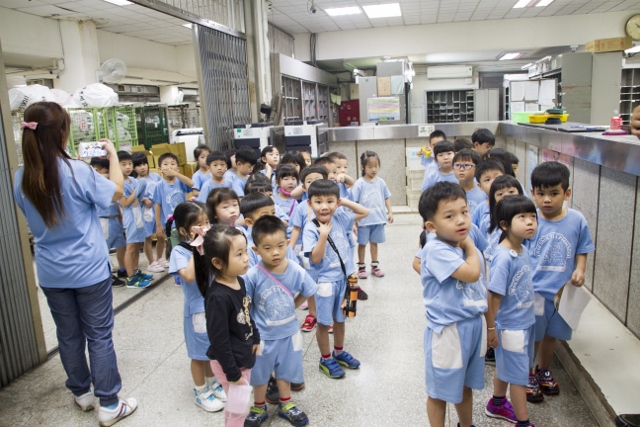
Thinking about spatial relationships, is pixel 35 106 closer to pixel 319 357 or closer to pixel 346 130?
pixel 319 357

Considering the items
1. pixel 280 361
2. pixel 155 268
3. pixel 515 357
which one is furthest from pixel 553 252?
pixel 155 268

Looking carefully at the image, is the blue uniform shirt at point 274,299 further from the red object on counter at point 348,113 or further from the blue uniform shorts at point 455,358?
the red object on counter at point 348,113

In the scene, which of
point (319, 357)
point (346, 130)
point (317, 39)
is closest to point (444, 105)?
point (317, 39)

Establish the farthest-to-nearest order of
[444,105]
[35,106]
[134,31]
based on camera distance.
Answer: [444,105] → [134,31] → [35,106]

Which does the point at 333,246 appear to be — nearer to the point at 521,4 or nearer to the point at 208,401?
the point at 208,401

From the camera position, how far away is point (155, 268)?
4.77 m

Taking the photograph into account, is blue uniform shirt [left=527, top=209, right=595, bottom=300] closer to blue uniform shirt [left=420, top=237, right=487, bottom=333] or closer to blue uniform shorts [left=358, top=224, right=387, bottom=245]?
A: blue uniform shirt [left=420, top=237, right=487, bottom=333]

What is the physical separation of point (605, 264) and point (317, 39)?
885 centimetres

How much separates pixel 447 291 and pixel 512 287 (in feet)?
1.23

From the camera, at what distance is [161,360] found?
299 centimetres

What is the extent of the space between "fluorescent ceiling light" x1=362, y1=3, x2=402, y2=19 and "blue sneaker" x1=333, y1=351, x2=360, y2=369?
7.15m

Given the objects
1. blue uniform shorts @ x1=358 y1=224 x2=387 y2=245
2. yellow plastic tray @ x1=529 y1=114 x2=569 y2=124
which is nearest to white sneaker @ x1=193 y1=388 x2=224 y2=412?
Answer: blue uniform shorts @ x1=358 y1=224 x2=387 y2=245

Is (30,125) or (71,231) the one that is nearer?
(30,125)

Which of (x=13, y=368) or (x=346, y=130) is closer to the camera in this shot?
(x=13, y=368)
